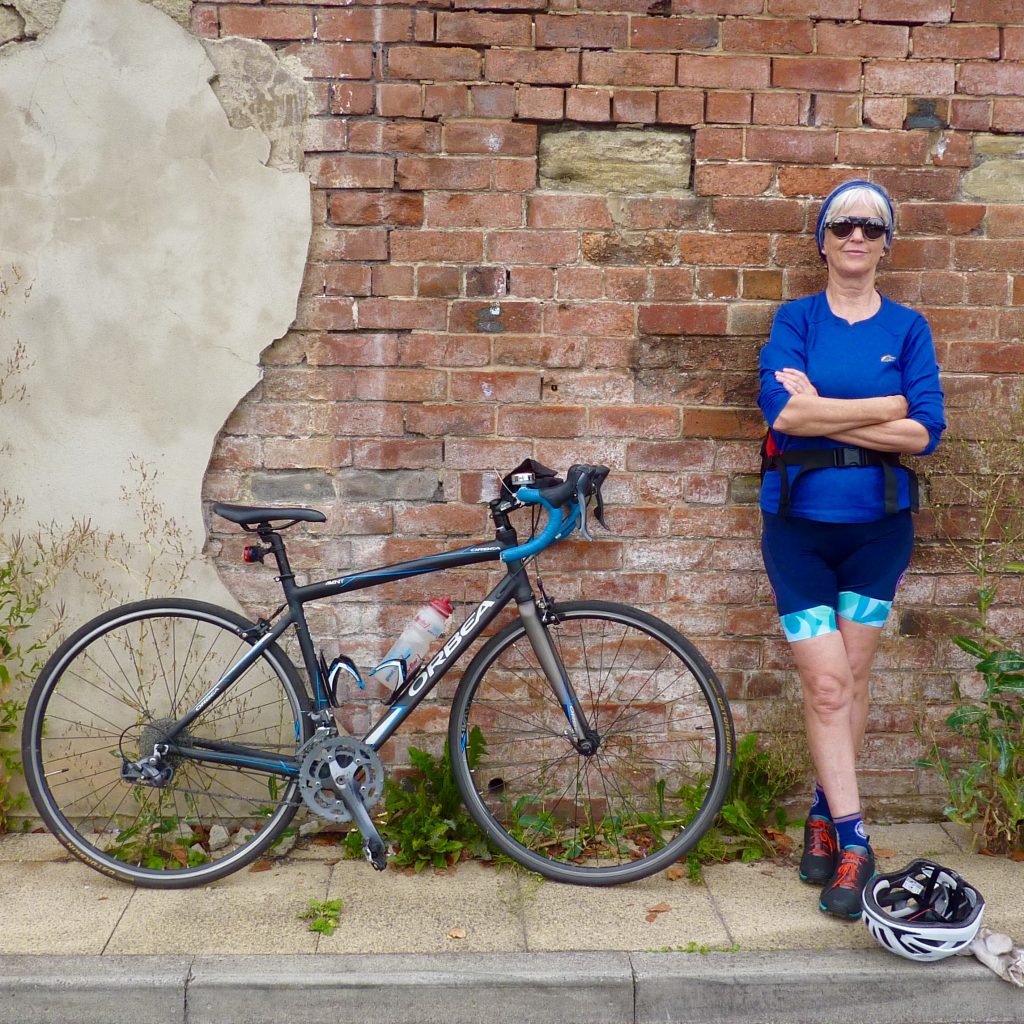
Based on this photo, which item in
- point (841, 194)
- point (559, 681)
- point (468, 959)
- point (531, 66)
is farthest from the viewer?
point (531, 66)

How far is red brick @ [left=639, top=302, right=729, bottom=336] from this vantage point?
371 cm

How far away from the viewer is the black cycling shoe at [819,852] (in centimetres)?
346

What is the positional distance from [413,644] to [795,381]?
1.49 m

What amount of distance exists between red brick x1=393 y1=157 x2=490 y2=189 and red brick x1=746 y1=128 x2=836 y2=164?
93 centimetres

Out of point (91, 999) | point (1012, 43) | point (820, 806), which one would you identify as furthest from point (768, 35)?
point (91, 999)

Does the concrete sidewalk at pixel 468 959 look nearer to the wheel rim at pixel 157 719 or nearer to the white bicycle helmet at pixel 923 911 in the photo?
the white bicycle helmet at pixel 923 911

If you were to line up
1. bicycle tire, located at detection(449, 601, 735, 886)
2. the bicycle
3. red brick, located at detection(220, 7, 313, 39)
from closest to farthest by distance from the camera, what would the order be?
the bicycle → red brick, located at detection(220, 7, 313, 39) → bicycle tire, located at detection(449, 601, 735, 886)

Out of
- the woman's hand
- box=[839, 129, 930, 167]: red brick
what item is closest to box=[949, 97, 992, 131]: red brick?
box=[839, 129, 930, 167]: red brick

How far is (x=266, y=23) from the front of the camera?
3.54m

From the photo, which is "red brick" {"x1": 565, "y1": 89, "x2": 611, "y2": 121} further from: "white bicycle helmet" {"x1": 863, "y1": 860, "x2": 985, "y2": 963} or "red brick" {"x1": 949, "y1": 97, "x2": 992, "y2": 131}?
"white bicycle helmet" {"x1": 863, "y1": 860, "x2": 985, "y2": 963}

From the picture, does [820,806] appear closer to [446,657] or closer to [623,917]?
[623,917]

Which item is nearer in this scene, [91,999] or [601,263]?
[91,999]

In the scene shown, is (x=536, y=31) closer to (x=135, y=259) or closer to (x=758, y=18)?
(x=758, y=18)

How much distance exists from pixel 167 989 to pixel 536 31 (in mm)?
3181
